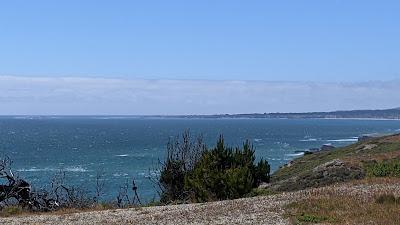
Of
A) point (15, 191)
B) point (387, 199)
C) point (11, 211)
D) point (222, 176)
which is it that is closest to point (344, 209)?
point (387, 199)

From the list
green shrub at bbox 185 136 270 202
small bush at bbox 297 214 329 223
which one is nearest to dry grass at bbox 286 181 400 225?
small bush at bbox 297 214 329 223

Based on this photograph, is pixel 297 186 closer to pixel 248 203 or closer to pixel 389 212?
pixel 248 203

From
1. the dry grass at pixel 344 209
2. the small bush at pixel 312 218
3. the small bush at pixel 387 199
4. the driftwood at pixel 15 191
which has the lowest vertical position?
the driftwood at pixel 15 191

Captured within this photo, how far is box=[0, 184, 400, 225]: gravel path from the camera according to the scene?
1877 centimetres

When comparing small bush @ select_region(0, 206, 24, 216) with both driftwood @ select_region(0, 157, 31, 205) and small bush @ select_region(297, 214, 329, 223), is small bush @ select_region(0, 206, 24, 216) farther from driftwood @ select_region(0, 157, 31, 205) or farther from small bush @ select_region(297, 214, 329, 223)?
small bush @ select_region(297, 214, 329, 223)

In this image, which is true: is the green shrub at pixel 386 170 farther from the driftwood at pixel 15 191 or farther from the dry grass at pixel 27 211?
the driftwood at pixel 15 191

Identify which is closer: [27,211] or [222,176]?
[27,211]

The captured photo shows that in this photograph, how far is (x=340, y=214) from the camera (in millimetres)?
18266

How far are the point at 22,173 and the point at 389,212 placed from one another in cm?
5276

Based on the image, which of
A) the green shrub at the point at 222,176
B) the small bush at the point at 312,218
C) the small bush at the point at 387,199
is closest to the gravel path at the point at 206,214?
the small bush at the point at 312,218

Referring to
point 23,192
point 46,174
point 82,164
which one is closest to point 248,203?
point 23,192

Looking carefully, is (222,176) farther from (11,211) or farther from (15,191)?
(15,191)

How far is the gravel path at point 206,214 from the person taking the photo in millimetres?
18766

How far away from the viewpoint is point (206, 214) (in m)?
19.9
